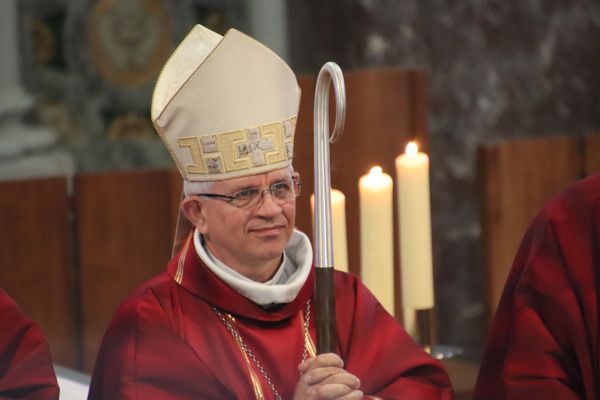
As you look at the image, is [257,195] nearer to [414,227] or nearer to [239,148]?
[239,148]

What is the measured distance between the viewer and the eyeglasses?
3.74 metres

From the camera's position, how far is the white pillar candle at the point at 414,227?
4371 millimetres

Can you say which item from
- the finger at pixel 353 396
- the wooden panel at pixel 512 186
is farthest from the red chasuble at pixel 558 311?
the wooden panel at pixel 512 186

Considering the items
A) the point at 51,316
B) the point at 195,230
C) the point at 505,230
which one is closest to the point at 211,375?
the point at 195,230

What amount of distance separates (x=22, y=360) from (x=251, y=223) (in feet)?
2.02

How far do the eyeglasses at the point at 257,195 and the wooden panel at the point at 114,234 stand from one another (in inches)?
65.0

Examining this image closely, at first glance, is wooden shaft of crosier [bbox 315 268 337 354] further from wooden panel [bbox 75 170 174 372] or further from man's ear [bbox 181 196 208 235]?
wooden panel [bbox 75 170 174 372]

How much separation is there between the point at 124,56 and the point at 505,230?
165 centimetres

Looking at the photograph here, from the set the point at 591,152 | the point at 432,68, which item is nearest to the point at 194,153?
the point at 591,152

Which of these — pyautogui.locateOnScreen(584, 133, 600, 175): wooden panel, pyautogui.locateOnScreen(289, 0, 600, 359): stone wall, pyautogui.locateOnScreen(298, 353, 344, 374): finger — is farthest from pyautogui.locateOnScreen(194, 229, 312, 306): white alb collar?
pyautogui.locateOnScreen(289, 0, 600, 359): stone wall

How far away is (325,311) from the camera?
11.8 feet

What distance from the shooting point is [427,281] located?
14.5 ft

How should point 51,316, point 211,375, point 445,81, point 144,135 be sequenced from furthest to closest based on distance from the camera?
point 445,81, point 144,135, point 51,316, point 211,375

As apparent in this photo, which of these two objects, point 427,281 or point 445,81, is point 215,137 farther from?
point 445,81
